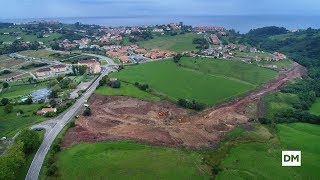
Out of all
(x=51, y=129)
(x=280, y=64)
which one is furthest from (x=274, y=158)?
(x=280, y=64)

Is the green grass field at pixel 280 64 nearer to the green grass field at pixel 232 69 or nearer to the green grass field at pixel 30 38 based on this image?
the green grass field at pixel 232 69

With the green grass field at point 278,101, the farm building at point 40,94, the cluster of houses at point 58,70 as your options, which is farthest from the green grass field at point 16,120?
the green grass field at point 278,101

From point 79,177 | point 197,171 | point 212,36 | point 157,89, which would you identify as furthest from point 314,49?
point 79,177

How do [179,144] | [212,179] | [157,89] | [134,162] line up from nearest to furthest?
[212,179]
[134,162]
[179,144]
[157,89]

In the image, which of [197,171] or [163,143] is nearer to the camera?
[197,171]

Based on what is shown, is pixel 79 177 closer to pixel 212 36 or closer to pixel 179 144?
pixel 179 144

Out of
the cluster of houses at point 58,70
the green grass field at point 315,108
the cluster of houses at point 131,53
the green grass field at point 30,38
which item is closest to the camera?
the green grass field at point 315,108

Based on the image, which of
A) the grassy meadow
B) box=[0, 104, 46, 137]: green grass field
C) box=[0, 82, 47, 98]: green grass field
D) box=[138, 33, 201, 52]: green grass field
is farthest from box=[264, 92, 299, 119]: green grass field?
box=[138, 33, 201, 52]: green grass field
